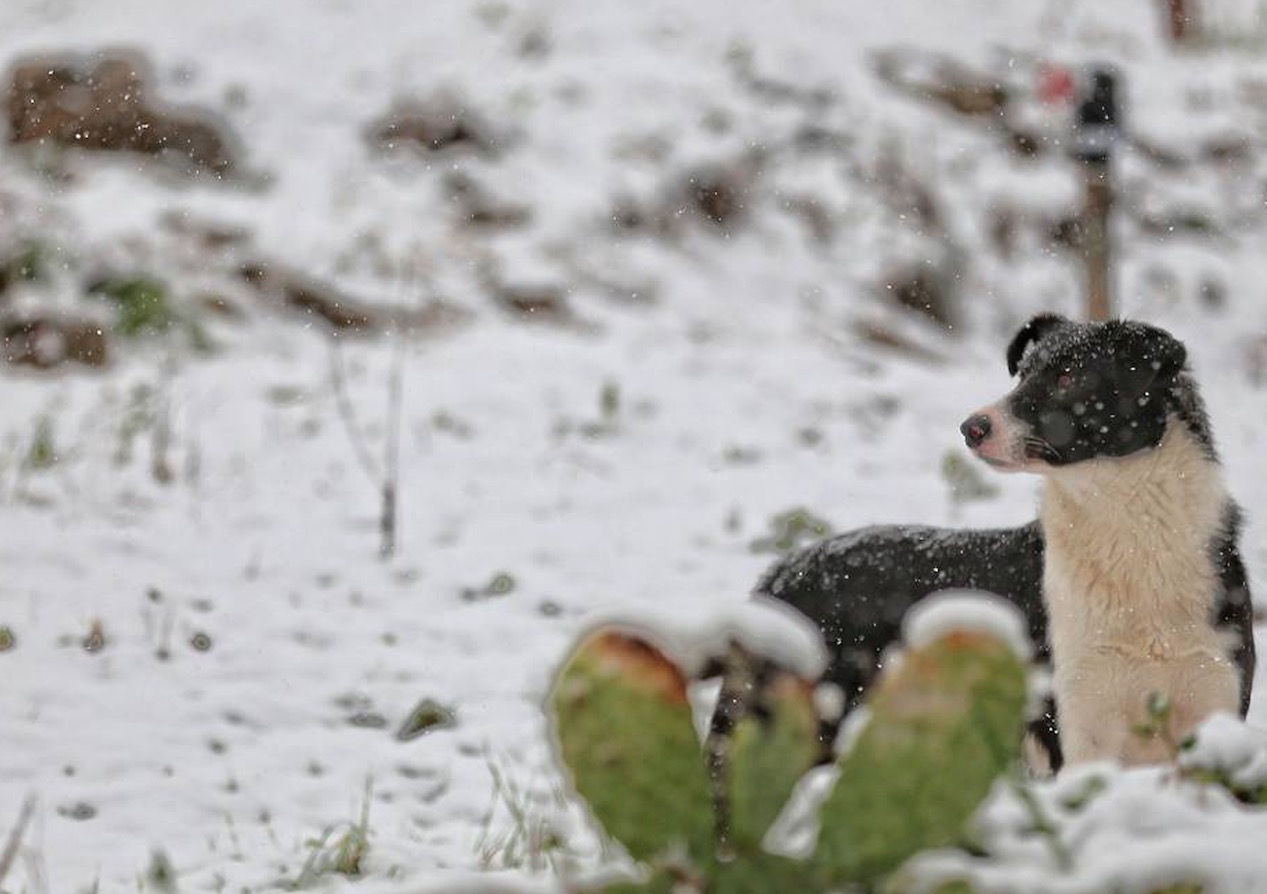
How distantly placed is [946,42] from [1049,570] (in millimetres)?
10698

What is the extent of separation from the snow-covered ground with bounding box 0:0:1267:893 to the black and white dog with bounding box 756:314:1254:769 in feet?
3.50

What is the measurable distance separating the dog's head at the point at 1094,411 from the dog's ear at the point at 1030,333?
0.98 ft

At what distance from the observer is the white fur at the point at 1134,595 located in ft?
11.5

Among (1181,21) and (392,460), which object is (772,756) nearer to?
(392,460)

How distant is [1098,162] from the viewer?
8055mm

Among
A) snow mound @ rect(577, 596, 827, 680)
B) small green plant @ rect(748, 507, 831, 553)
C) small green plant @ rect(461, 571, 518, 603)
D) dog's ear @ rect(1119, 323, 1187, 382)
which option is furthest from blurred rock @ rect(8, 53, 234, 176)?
snow mound @ rect(577, 596, 827, 680)

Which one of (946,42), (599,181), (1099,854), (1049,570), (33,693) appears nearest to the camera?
(1099,854)

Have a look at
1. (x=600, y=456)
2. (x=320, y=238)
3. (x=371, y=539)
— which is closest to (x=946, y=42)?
(x=320, y=238)

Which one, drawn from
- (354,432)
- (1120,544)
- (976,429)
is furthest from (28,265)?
(1120,544)

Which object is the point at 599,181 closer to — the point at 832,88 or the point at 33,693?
the point at 832,88

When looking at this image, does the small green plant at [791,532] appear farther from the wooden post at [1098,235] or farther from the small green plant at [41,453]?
the small green plant at [41,453]

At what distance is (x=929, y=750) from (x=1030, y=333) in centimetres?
300

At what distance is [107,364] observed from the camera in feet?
26.4

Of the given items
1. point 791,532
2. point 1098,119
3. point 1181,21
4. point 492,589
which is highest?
point 1181,21
